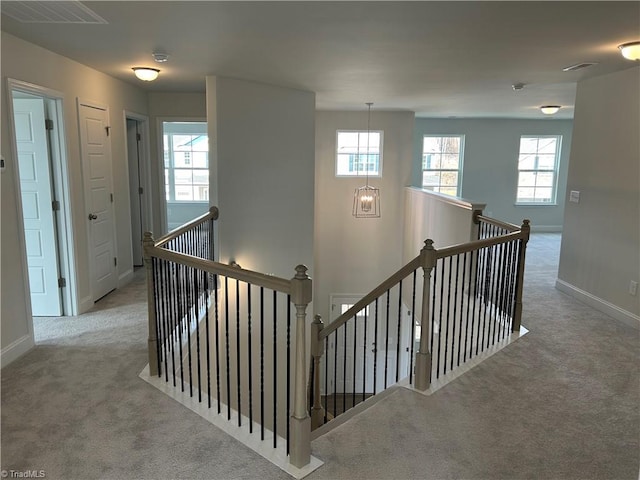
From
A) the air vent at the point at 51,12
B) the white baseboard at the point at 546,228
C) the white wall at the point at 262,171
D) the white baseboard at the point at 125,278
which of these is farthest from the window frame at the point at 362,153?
the air vent at the point at 51,12

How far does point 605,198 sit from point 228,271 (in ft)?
13.7

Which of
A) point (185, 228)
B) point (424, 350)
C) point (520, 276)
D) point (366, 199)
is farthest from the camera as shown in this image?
point (366, 199)

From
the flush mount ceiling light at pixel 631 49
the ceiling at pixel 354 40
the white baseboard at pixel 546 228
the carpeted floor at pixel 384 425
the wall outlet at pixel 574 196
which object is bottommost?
the carpeted floor at pixel 384 425

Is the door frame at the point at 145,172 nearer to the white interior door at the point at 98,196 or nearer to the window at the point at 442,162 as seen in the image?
the white interior door at the point at 98,196

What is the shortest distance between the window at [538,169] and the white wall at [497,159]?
138mm

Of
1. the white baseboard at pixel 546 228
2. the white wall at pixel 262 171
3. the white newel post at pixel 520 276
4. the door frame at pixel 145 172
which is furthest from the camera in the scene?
the white baseboard at pixel 546 228

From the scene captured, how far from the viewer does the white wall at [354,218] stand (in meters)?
9.21

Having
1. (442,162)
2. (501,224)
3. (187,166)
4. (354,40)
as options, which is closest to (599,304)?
(501,224)

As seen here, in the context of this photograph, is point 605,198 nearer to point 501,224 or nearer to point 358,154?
point 501,224

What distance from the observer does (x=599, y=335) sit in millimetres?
4156

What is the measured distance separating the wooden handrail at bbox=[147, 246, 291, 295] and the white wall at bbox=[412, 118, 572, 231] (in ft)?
27.2

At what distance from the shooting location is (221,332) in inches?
197

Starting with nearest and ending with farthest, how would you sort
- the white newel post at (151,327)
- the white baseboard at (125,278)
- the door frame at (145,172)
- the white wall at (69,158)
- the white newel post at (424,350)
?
the white newel post at (424,350) < the white newel post at (151,327) < the white wall at (69,158) < the white baseboard at (125,278) < the door frame at (145,172)

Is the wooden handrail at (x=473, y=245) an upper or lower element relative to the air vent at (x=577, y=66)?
lower
